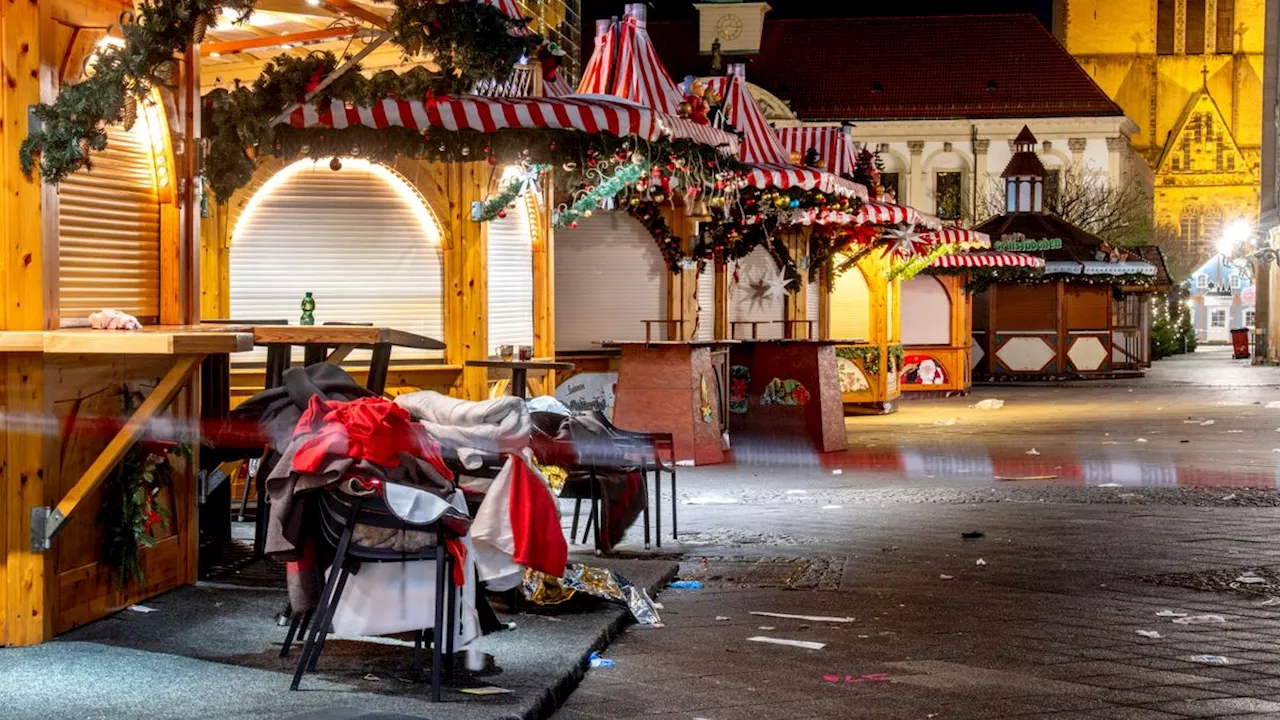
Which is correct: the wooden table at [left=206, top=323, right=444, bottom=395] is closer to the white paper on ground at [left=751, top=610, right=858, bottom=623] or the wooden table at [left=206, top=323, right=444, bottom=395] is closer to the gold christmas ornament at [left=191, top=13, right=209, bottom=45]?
the gold christmas ornament at [left=191, top=13, right=209, bottom=45]

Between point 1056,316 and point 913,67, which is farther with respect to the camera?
point 913,67

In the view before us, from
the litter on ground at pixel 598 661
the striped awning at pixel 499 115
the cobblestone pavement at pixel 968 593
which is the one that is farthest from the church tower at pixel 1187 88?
the litter on ground at pixel 598 661

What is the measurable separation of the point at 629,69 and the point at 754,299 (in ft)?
22.1

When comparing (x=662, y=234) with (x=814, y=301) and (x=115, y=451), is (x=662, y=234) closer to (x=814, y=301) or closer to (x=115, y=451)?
(x=814, y=301)

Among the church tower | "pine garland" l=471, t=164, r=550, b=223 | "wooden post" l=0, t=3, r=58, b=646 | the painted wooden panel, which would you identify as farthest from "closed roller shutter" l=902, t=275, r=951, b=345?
the church tower

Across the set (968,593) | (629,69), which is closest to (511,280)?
(629,69)

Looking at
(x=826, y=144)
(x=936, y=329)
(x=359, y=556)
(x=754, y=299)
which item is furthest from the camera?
(x=936, y=329)

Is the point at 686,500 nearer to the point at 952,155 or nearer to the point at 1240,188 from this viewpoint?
the point at 952,155

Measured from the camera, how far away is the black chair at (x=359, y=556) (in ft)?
22.8

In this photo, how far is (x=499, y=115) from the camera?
1312cm

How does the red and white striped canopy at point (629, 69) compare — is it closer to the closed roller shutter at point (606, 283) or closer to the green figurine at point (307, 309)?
the closed roller shutter at point (606, 283)

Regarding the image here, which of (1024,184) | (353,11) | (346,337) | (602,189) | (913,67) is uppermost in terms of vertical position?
(913,67)

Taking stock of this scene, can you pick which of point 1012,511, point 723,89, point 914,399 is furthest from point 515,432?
point 914,399

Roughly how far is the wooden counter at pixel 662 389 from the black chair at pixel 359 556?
10.8m
